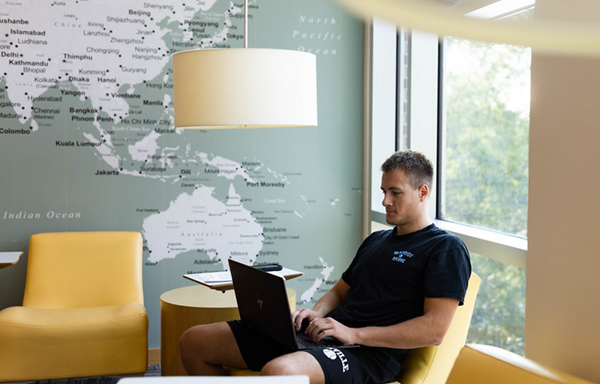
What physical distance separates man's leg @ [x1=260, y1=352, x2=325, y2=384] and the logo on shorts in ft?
0.19

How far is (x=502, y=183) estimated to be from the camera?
9.80 feet

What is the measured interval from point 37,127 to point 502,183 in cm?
264

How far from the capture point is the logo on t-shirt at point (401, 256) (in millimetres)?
2274

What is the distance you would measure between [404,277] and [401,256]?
90 mm

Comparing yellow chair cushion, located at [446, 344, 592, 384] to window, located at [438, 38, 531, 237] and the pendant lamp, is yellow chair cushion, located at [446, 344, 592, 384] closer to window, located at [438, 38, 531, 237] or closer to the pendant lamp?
the pendant lamp

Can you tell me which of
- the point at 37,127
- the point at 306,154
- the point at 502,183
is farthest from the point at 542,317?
the point at 37,127

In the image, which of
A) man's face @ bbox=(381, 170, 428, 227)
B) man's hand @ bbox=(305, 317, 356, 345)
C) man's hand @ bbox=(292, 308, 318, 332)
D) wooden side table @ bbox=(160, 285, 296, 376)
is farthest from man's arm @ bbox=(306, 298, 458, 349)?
wooden side table @ bbox=(160, 285, 296, 376)

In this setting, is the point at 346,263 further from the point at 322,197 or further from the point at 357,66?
the point at 357,66

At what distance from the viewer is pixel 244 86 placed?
227 centimetres

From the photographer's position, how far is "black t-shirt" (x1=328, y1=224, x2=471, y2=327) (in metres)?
2.11

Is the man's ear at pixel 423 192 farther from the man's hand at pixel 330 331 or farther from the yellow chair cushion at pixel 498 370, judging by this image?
the yellow chair cushion at pixel 498 370

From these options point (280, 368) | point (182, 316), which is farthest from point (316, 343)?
point (182, 316)

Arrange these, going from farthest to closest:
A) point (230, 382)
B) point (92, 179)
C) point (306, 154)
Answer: point (306, 154) < point (92, 179) < point (230, 382)

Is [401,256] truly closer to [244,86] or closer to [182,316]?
Result: [244,86]
